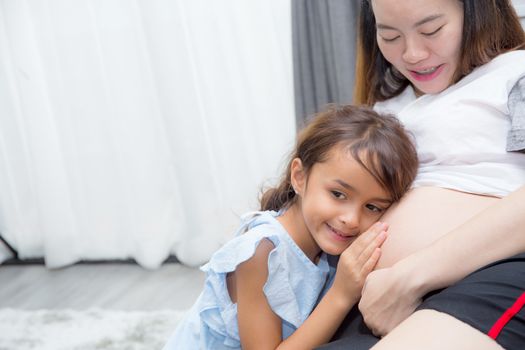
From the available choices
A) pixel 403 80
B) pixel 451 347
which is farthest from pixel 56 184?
pixel 451 347

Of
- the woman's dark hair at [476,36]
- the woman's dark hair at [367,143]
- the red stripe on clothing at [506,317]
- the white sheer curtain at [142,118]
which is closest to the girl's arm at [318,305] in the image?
the woman's dark hair at [367,143]

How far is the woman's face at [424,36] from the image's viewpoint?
1.17 meters

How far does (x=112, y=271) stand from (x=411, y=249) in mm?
2199

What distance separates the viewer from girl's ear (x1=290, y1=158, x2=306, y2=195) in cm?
126

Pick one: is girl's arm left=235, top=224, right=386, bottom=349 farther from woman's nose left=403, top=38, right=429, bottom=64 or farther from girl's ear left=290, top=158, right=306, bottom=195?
woman's nose left=403, top=38, right=429, bottom=64

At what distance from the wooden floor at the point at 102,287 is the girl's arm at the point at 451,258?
1589 millimetres

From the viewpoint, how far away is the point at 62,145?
299cm

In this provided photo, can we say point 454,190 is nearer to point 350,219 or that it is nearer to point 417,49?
point 350,219

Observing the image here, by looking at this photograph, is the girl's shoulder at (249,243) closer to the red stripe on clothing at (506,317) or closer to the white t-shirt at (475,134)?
the white t-shirt at (475,134)

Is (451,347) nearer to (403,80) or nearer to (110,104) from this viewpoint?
(403,80)

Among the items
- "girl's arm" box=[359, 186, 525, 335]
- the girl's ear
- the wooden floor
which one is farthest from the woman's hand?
the wooden floor

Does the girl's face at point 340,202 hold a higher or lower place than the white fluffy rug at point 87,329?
higher

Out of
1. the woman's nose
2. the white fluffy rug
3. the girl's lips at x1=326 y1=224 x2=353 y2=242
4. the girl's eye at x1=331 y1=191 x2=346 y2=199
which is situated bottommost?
the white fluffy rug

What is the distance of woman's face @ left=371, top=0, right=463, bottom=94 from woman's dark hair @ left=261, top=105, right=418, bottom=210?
0.13 meters
